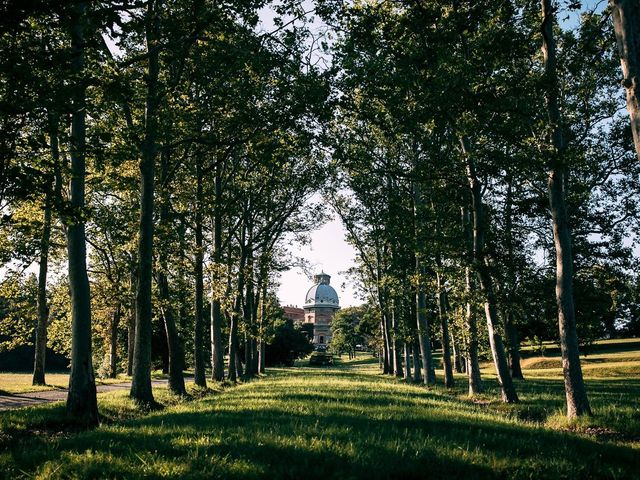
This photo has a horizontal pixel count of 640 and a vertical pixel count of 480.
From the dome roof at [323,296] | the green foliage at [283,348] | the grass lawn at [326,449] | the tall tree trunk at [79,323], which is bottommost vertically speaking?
the green foliage at [283,348]

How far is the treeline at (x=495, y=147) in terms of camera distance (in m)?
10.3

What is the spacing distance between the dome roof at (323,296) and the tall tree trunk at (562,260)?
507 ft

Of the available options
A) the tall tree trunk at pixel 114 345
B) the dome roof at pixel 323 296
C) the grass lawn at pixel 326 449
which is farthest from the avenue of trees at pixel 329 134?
the dome roof at pixel 323 296

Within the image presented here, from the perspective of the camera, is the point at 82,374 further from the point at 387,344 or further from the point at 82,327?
the point at 387,344

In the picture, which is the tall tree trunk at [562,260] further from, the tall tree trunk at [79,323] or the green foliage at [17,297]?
the green foliage at [17,297]

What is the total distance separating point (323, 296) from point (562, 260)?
519ft

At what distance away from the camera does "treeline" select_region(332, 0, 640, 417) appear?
1028 cm

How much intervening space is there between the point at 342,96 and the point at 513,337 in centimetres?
2088

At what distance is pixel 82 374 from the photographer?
10.5 metres

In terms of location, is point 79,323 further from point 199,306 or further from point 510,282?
point 510,282

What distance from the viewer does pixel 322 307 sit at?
167 metres

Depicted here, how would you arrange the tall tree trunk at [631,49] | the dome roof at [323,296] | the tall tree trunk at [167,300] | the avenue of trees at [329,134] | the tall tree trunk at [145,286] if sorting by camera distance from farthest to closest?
the dome roof at [323,296] < the tall tree trunk at [167,300] < the tall tree trunk at [145,286] < the avenue of trees at [329,134] < the tall tree trunk at [631,49]

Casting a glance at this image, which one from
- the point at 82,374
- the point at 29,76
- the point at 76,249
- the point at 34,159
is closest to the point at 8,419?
the point at 82,374

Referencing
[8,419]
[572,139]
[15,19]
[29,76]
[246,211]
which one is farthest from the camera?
[246,211]
